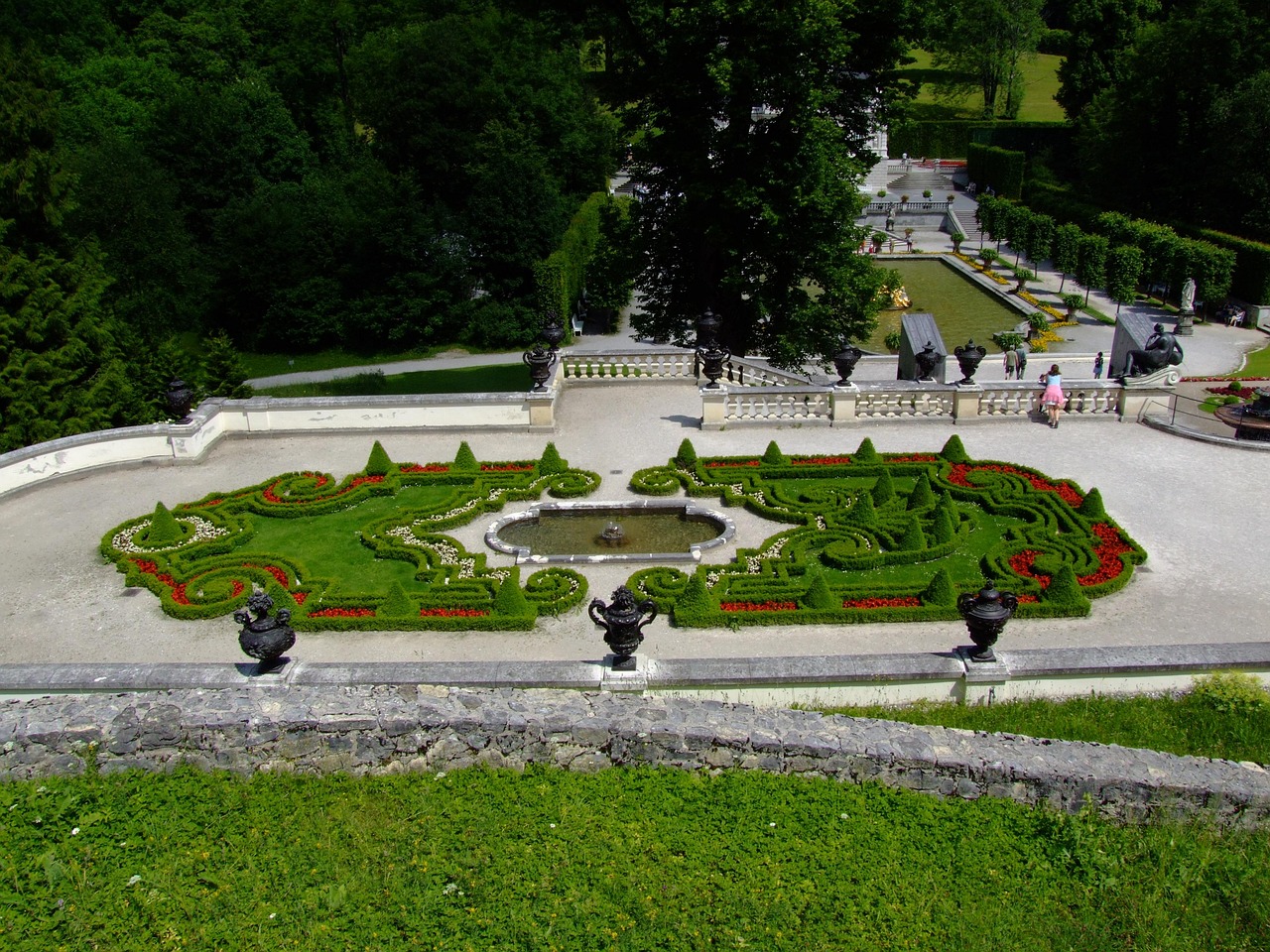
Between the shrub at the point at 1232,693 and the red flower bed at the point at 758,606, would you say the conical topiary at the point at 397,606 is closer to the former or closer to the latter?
the red flower bed at the point at 758,606

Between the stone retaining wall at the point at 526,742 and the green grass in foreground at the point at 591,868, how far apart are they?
0.22 meters

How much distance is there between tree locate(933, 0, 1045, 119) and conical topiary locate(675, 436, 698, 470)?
8051cm

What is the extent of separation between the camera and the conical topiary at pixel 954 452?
76.8 feet

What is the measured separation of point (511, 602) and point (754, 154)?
1649 cm

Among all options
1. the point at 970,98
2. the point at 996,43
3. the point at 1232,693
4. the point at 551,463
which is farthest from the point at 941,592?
the point at 970,98

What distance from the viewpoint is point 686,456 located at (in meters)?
23.7

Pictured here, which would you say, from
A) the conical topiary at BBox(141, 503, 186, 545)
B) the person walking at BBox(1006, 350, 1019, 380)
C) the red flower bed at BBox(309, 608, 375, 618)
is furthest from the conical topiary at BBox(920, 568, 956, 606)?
the person walking at BBox(1006, 350, 1019, 380)

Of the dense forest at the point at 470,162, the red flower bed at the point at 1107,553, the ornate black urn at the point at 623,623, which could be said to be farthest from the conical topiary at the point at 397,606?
the dense forest at the point at 470,162

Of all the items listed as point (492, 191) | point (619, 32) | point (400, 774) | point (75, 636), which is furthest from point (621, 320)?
point (400, 774)

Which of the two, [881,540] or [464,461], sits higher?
[464,461]

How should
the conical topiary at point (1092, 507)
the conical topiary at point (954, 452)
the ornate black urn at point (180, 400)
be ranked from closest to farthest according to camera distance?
the conical topiary at point (1092, 507) < the conical topiary at point (954, 452) < the ornate black urn at point (180, 400)

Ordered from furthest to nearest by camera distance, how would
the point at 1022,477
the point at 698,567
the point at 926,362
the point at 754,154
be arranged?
1. the point at 754,154
2. the point at 926,362
3. the point at 1022,477
4. the point at 698,567

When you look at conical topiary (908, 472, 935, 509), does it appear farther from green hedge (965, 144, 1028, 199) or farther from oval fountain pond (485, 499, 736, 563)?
green hedge (965, 144, 1028, 199)

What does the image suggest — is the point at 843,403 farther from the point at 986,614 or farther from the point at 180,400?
the point at 180,400
